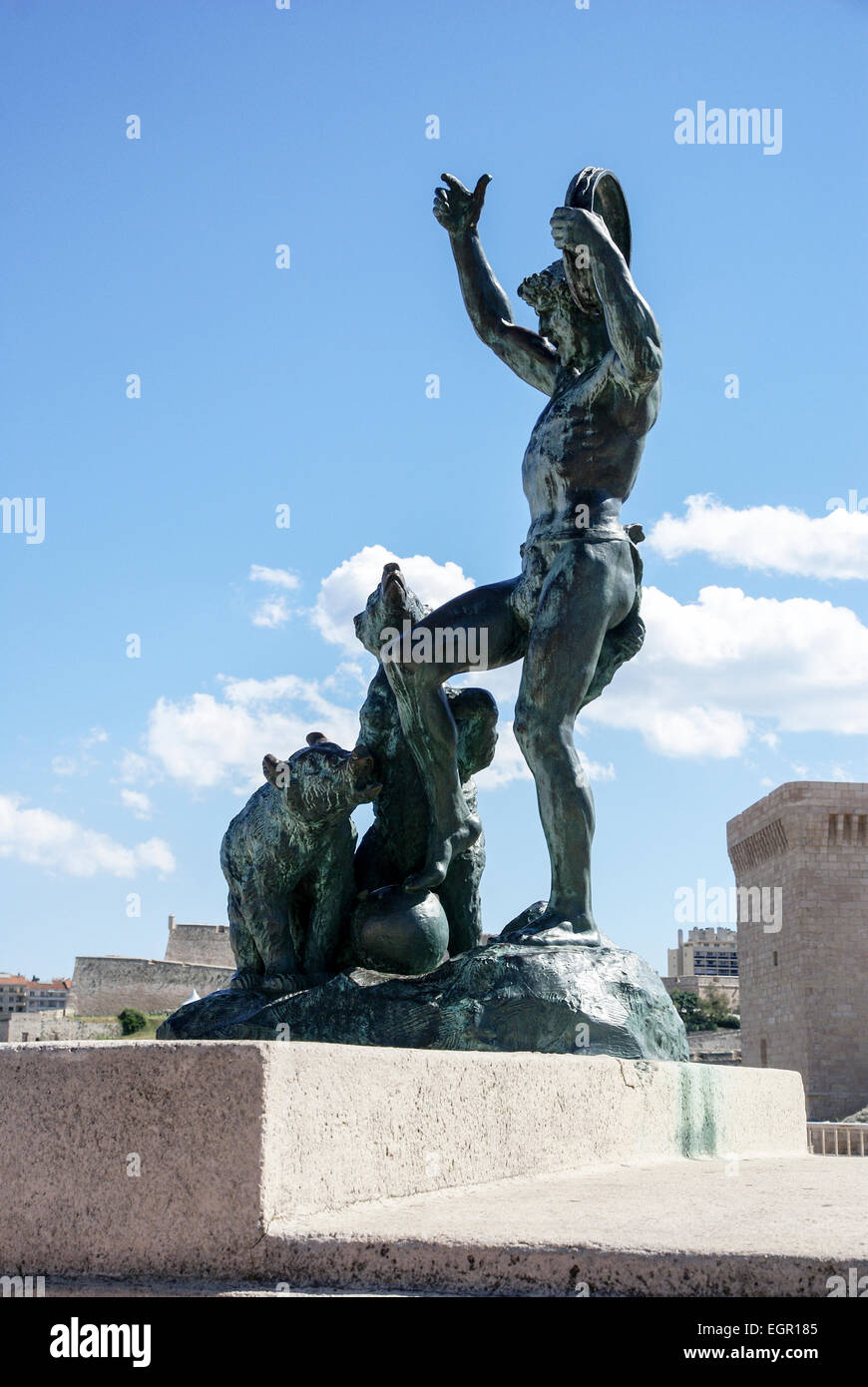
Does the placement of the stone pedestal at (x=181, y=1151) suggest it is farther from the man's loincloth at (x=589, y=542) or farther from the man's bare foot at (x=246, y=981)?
the man's loincloth at (x=589, y=542)

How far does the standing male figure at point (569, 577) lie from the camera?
4.23 m

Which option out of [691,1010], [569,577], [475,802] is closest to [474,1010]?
[475,802]

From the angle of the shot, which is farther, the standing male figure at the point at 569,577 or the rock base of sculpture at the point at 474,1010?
the standing male figure at the point at 569,577

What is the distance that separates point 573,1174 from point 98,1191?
4.38 feet

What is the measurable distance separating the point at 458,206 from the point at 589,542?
1.53m

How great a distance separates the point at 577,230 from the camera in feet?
13.9

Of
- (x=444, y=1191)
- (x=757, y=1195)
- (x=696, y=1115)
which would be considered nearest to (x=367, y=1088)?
(x=444, y=1191)

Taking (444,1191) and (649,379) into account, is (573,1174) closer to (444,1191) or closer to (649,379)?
(444,1191)

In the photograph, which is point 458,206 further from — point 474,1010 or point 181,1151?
point 181,1151

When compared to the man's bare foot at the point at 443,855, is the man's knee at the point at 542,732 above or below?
above

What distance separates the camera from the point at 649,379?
4324 millimetres

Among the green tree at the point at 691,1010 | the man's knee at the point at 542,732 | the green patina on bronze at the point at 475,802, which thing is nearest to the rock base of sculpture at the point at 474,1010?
the green patina on bronze at the point at 475,802
